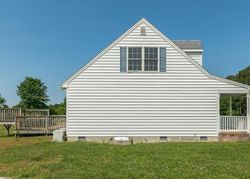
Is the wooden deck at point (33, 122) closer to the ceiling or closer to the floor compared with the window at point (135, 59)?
closer to the floor

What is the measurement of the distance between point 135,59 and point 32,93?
171 ft

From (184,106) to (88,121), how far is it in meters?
5.44

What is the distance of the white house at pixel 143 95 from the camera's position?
20.8 m

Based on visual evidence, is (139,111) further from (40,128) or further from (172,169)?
(172,169)

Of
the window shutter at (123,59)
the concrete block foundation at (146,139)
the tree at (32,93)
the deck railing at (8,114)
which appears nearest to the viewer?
the concrete block foundation at (146,139)

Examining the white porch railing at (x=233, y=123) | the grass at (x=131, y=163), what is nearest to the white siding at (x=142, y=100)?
the white porch railing at (x=233, y=123)

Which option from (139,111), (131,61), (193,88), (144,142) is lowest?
(144,142)

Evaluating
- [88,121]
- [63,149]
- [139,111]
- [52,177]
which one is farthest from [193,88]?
[52,177]

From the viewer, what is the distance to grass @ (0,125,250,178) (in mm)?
10125

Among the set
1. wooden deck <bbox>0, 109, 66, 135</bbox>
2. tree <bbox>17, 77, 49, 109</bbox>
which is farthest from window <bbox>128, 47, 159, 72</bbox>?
tree <bbox>17, 77, 49, 109</bbox>

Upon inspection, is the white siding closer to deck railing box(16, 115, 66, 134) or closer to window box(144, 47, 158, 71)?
window box(144, 47, 158, 71)

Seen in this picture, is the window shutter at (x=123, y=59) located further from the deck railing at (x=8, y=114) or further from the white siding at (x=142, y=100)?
the deck railing at (x=8, y=114)

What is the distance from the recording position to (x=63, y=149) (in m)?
16.2

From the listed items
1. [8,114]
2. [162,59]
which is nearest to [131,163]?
[162,59]
